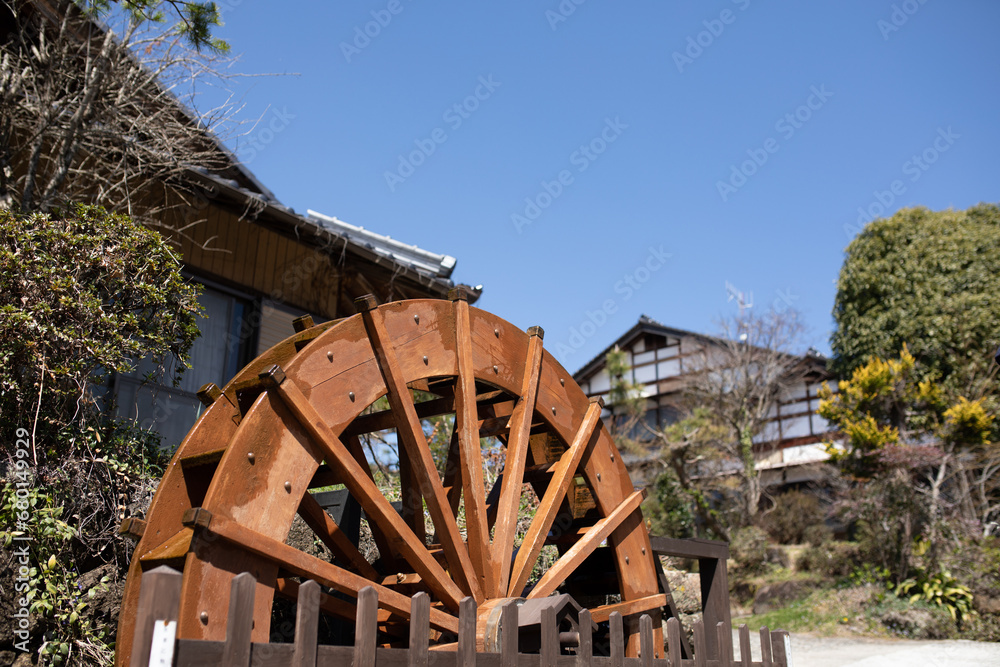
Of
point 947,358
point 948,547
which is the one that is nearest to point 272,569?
point 948,547

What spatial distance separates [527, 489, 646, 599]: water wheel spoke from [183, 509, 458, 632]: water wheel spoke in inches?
27.8

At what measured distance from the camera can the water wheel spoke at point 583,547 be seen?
3.97 meters

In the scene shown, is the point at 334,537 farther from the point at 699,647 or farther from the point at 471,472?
the point at 699,647

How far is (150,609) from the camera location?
204cm

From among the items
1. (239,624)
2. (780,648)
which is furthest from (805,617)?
(239,624)

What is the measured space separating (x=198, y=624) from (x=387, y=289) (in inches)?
245

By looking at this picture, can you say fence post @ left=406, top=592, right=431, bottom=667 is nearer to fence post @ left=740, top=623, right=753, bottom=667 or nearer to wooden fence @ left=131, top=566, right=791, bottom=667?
wooden fence @ left=131, top=566, right=791, bottom=667

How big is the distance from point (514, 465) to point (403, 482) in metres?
0.89

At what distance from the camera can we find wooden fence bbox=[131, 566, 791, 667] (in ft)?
6.72

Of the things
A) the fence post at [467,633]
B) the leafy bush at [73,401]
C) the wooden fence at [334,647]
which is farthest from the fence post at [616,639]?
the leafy bush at [73,401]

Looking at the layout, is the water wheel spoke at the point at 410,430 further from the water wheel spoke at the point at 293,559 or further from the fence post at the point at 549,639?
the fence post at the point at 549,639

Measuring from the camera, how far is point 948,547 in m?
11.7

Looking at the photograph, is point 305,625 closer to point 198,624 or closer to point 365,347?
point 198,624

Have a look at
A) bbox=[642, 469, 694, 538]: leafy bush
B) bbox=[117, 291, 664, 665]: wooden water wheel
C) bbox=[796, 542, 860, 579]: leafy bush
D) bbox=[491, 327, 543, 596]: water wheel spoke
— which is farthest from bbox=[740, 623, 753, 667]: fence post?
bbox=[642, 469, 694, 538]: leafy bush
